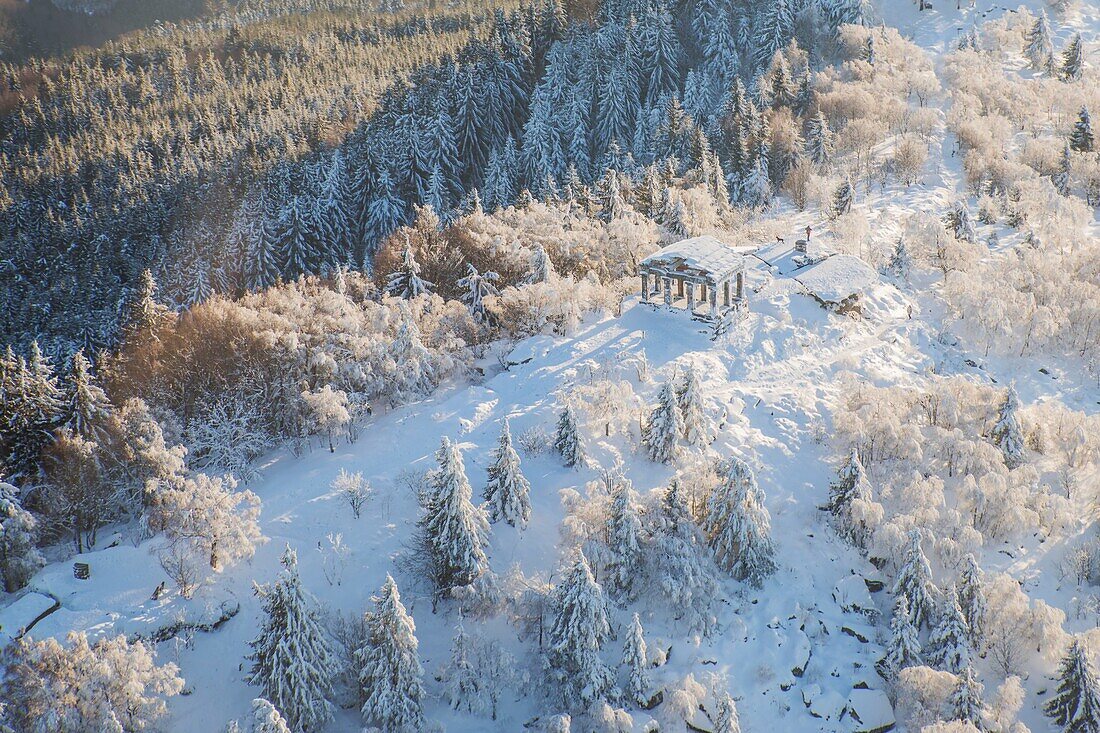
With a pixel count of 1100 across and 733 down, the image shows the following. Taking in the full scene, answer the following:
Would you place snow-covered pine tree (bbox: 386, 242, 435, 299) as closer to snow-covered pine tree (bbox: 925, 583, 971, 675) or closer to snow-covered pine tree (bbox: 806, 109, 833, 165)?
snow-covered pine tree (bbox: 925, 583, 971, 675)

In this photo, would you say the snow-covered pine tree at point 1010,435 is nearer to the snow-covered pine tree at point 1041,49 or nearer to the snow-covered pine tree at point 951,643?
the snow-covered pine tree at point 951,643

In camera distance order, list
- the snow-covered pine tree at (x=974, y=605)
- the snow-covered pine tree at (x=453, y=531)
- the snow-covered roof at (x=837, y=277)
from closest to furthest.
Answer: the snow-covered pine tree at (x=974, y=605) → the snow-covered pine tree at (x=453, y=531) → the snow-covered roof at (x=837, y=277)

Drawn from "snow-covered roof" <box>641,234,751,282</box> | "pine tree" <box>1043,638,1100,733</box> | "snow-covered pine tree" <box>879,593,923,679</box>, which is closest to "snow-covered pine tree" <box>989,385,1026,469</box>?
"pine tree" <box>1043,638,1100,733</box>

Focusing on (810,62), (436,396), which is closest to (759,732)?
(436,396)

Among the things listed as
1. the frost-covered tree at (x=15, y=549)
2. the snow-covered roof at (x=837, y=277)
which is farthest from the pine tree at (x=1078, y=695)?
the frost-covered tree at (x=15, y=549)

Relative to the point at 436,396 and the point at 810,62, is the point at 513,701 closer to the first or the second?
the point at 436,396

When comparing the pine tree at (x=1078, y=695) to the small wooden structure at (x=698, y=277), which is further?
the small wooden structure at (x=698, y=277)
